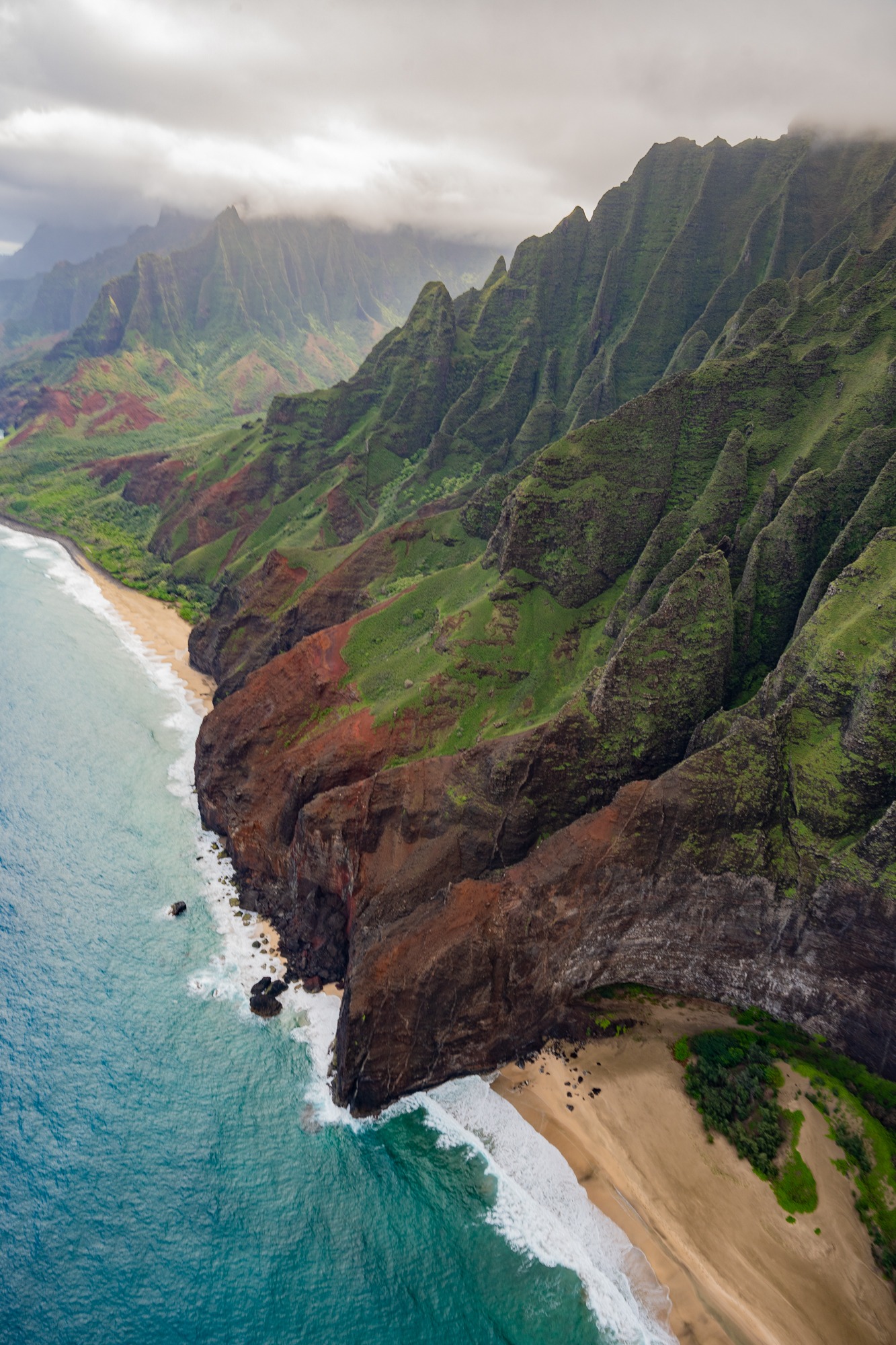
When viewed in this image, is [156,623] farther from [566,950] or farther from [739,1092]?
[739,1092]

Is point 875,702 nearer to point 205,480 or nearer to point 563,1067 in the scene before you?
point 563,1067

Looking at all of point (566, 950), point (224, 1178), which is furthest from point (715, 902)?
point (224, 1178)

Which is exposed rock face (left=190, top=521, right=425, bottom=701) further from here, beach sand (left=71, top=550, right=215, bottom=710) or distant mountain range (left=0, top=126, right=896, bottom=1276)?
beach sand (left=71, top=550, right=215, bottom=710)

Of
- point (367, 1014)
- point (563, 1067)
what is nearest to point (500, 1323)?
point (563, 1067)

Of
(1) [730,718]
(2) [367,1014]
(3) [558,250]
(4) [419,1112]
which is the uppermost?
(3) [558,250]

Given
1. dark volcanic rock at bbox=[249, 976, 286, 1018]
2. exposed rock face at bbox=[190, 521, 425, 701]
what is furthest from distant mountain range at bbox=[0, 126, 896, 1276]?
dark volcanic rock at bbox=[249, 976, 286, 1018]

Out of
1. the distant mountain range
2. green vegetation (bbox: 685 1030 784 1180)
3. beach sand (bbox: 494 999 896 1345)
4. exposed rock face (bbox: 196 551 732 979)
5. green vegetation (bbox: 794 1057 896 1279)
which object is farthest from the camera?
exposed rock face (bbox: 196 551 732 979)
